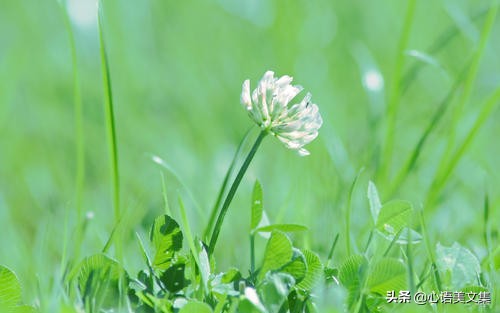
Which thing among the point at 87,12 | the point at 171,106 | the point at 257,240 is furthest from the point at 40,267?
the point at 87,12

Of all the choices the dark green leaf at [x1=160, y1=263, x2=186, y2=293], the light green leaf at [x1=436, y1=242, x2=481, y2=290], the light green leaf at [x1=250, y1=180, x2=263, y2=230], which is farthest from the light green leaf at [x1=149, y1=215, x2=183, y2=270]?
the light green leaf at [x1=436, y1=242, x2=481, y2=290]

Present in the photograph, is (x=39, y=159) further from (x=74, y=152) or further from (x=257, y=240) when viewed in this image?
(x=257, y=240)

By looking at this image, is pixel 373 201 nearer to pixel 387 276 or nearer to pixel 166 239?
pixel 387 276

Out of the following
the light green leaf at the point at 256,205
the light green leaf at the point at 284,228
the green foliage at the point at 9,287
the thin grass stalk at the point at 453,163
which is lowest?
the green foliage at the point at 9,287

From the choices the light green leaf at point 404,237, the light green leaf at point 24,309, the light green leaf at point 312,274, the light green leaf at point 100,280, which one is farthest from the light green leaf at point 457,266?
the light green leaf at point 24,309

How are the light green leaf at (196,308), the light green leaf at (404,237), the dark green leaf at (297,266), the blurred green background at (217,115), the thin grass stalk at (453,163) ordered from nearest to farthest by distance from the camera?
the light green leaf at (196,308) < the dark green leaf at (297,266) < the light green leaf at (404,237) < the thin grass stalk at (453,163) < the blurred green background at (217,115)

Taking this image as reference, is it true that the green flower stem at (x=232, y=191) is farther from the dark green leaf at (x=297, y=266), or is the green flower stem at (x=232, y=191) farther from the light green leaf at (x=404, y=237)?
the light green leaf at (x=404, y=237)

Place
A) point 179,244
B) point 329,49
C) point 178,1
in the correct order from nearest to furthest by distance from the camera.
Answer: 1. point 179,244
2. point 329,49
3. point 178,1

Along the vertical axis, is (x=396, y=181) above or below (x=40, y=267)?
above
